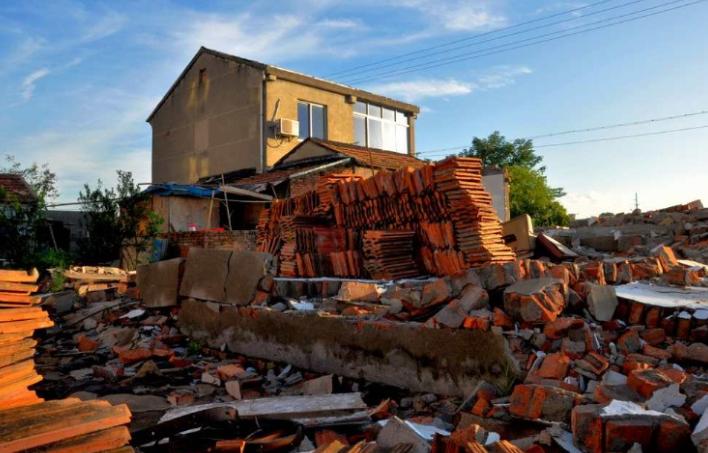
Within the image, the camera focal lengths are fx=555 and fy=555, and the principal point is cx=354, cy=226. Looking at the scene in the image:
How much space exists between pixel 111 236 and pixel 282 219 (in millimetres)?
8319

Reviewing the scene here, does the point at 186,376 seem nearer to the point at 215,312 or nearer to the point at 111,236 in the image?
the point at 215,312

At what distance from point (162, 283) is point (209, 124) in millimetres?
14770

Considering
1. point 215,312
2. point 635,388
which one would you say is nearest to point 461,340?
point 635,388

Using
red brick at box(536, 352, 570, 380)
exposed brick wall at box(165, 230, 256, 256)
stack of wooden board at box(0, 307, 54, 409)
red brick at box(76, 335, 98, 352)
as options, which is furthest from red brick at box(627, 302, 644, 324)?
exposed brick wall at box(165, 230, 256, 256)

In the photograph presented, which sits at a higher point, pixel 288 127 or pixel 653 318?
pixel 288 127

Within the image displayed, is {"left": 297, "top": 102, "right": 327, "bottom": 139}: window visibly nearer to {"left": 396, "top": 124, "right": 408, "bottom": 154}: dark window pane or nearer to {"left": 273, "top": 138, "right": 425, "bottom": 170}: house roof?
{"left": 273, "top": 138, "right": 425, "bottom": 170}: house roof

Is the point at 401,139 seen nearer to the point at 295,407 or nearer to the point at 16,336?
the point at 295,407

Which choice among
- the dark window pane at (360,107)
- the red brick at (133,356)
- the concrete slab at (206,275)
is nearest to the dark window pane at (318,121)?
the dark window pane at (360,107)

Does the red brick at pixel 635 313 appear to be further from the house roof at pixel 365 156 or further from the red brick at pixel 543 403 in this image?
the house roof at pixel 365 156

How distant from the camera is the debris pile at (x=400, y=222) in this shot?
7.32 m

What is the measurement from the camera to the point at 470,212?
7250 millimetres

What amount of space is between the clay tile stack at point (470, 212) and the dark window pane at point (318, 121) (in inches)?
580

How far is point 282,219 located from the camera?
9.37 metres

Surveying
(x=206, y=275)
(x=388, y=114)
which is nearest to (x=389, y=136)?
(x=388, y=114)
